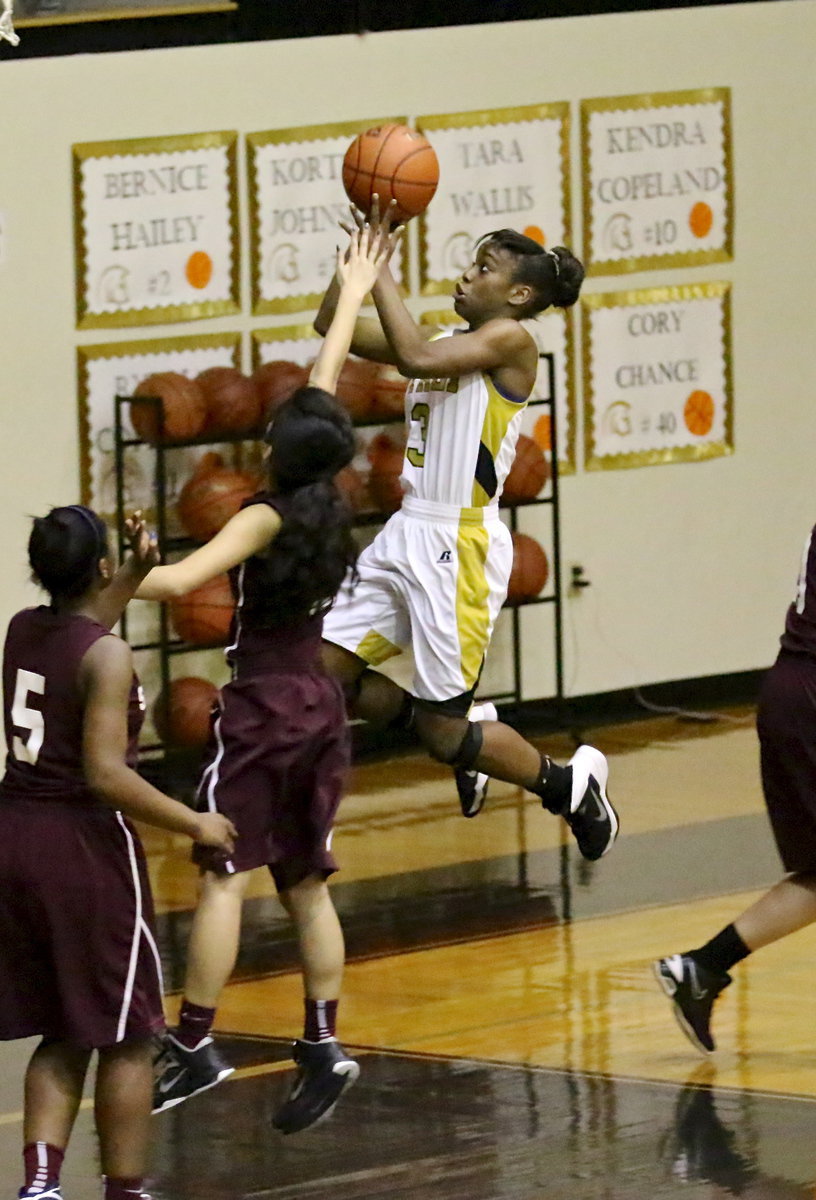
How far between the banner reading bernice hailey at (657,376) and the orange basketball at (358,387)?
1373mm

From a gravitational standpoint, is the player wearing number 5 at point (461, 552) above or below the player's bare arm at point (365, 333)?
below

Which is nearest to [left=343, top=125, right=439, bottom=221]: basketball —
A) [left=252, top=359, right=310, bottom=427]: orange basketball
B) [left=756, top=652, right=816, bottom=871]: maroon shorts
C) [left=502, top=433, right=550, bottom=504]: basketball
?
[left=756, top=652, right=816, bottom=871]: maroon shorts

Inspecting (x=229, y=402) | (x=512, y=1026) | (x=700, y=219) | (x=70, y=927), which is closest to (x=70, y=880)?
(x=70, y=927)

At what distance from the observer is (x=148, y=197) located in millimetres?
9750

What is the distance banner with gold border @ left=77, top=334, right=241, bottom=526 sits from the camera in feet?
31.5

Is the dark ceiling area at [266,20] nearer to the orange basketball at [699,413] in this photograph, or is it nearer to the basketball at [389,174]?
the orange basketball at [699,413]

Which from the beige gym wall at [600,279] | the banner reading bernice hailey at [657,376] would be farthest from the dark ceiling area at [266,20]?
the banner reading bernice hailey at [657,376]

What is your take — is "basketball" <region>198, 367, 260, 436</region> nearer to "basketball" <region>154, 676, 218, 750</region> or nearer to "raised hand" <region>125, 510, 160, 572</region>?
"basketball" <region>154, 676, 218, 750</region>

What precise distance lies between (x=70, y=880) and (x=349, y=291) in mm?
1751

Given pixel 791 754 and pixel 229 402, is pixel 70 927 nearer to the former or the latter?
pixel 791 754

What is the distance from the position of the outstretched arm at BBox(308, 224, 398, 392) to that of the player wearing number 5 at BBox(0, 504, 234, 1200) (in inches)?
42.2

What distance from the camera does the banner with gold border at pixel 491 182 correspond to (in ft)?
34.4

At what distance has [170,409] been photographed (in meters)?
9.50

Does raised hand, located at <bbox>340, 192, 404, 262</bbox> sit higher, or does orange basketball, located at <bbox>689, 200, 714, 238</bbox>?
orange basketball, located at <bbox>689, 200, 714, 238</bbox>
